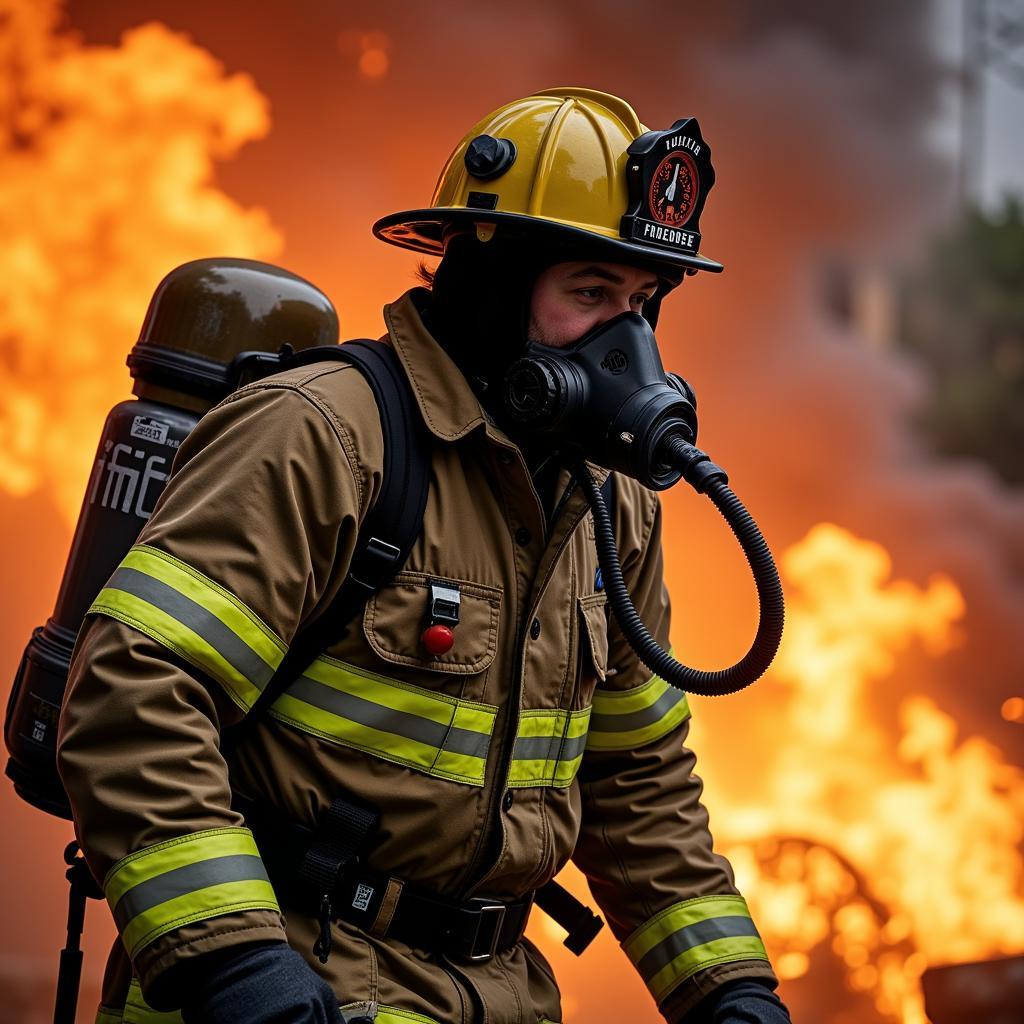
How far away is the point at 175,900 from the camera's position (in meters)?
1.67

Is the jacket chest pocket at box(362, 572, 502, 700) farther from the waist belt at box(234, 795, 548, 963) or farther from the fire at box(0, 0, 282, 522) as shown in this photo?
the fire at box(0, 0, 282, 522)

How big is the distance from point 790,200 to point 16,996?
196 inches

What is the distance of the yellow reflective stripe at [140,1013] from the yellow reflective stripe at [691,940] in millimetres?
885

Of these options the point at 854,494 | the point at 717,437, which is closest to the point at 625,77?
the point at 717,437

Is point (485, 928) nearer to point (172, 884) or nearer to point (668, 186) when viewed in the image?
point (172, 884)

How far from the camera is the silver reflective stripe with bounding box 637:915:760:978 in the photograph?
7.84ft

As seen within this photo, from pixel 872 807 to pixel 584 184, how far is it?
178 inches

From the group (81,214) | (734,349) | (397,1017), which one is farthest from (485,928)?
(734,349)

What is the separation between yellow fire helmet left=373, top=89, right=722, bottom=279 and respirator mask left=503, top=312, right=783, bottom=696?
145 mm

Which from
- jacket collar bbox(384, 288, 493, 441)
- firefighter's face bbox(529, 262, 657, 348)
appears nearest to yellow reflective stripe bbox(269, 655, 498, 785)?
jacket collar bbox(384, 288, 493, 441)

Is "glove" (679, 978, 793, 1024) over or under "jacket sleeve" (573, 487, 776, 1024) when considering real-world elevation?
under

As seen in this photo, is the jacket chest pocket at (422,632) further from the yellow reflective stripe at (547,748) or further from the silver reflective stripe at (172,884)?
the silver reflective stripe at (172,884)

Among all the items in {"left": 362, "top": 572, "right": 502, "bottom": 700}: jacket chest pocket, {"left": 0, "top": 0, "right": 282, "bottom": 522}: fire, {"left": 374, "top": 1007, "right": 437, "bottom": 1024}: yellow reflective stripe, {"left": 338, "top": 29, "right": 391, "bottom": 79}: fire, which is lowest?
{"left": 374, "top": 1007, "right": 437, "bottom": 1024}: yellow reflective stripe

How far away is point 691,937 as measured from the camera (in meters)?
2.39
